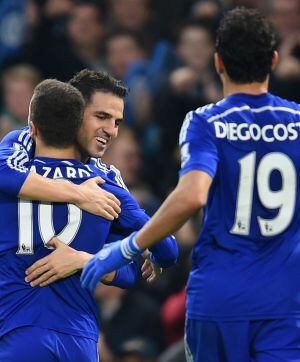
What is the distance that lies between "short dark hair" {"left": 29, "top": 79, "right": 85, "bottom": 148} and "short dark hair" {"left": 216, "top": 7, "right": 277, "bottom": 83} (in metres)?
0.79

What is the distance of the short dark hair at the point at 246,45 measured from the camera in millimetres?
4402

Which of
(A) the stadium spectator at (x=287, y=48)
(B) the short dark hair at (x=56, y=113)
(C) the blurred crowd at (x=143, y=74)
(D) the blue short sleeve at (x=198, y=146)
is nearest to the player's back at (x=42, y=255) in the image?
(B) the short dark hair at (x=56, y=113)

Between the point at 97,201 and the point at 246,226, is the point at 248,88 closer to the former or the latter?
the point at 246,226

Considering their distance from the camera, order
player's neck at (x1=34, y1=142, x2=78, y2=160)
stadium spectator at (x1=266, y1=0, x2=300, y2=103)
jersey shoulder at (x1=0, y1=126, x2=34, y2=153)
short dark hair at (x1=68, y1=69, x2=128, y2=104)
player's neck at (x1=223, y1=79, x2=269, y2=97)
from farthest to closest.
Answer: stadium spectator at (x1=266, y1=0, x2=300, y2=103) → short dark hair at (x1=68, y1=69, x2=128, y2=104) → jersey shoulder at (x1=0, y1=126, x2=34, y2=153) → player's neck at (x1=34, y1=142, x2=78, y2=160) → player's neck at (x1=223, y1=79, x2=269, y2=97)

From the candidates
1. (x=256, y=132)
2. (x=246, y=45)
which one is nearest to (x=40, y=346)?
(x=256, y=132)

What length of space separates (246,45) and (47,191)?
43.7 inches

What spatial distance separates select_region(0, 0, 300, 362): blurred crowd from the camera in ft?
28.0

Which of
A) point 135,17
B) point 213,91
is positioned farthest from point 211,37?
point 135,17

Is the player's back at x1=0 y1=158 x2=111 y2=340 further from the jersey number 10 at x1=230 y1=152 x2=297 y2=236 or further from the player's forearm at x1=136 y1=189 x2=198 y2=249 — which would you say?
the jersey number 10 at x1=230 y1=152 x2=297 y2=236

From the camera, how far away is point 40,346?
4.61 m

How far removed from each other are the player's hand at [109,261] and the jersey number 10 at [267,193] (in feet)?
1.44

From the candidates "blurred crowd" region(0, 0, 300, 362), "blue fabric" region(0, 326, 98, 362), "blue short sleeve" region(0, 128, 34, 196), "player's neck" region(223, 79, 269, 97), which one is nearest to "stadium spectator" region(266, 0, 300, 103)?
"blurred crowd" region(0, 0, 300, 362)

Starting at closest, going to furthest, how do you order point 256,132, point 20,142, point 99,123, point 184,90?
1. point 256,132
2. point 20,142
3. point 99,123
4. point 184,90

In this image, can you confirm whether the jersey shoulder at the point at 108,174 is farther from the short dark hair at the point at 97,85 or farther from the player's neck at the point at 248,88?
the player's neck at the point at 248,88
